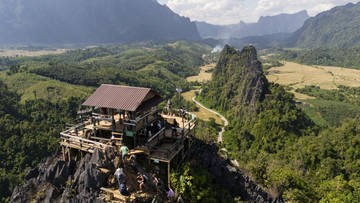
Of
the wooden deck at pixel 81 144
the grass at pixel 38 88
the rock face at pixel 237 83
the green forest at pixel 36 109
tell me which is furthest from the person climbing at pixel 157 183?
the grass at pixel 38 88

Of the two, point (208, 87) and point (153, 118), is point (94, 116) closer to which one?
point (153, 118)

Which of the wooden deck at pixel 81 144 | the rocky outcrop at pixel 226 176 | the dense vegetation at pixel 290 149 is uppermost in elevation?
the wooden deck at pixel 81 144

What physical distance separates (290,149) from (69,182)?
5893cm

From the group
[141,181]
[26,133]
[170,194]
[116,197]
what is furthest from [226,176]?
[26,133]

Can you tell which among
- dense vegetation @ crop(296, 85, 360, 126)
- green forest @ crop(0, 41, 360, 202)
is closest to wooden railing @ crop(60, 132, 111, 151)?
green forest @ crop(0, 41, 360, 202)

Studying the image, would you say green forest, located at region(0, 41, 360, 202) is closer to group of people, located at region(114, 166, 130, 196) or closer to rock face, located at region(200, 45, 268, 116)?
rock face, located at region(200, 45, 268, 116)

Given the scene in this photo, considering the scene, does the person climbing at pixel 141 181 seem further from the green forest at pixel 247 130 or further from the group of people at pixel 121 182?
the green forest at pixel 247 130

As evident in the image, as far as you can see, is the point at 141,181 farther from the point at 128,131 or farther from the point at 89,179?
the point at 128,131

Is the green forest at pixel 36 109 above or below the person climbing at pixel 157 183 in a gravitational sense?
below

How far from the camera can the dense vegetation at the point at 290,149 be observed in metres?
37.7

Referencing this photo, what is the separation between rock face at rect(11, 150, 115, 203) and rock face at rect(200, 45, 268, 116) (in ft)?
254

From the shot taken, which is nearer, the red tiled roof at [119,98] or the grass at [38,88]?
the red tiled roof at [119,98]

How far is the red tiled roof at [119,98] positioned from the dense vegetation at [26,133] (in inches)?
1519

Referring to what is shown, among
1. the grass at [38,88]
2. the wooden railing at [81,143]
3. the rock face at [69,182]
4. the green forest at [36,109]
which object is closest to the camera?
the rock face at [69,182]
